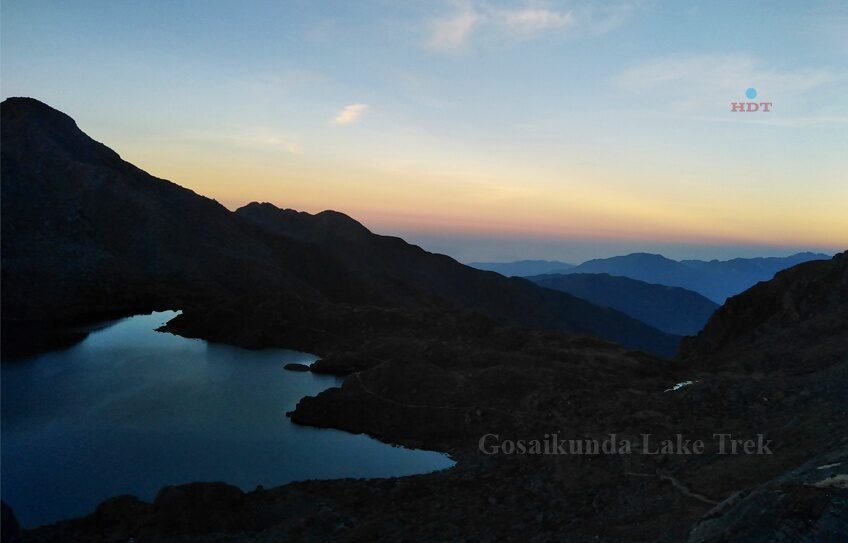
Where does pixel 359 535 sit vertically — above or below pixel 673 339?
above

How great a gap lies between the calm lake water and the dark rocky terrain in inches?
89.8

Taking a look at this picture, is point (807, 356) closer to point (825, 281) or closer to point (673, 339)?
point (825, 281)

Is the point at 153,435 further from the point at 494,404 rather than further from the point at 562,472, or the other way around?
the point at 562,472

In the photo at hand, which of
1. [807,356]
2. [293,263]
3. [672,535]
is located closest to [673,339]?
[293,263]

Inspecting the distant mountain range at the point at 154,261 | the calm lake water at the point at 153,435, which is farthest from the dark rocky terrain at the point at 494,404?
the calm lake water at the point at 153,435

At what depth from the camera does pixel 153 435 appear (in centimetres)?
2859

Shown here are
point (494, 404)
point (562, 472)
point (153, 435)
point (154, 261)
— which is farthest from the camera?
point (154, 261)

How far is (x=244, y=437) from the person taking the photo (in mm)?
29062

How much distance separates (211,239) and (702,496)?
3358 inches

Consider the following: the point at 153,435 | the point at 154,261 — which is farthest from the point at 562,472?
the point at 154,261

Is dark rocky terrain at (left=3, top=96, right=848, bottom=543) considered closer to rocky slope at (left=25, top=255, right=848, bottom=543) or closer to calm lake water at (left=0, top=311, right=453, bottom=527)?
rocky slope at (left=25, top=255, right=848, bottom=543)

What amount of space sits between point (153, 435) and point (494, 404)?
737 inches

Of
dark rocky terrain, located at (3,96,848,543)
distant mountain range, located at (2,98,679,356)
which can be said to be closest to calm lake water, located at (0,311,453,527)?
dark rocky terrain, located at (3,96,848,543)

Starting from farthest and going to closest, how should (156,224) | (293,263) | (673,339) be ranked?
(673,339) → (293,263) → (156,224)
